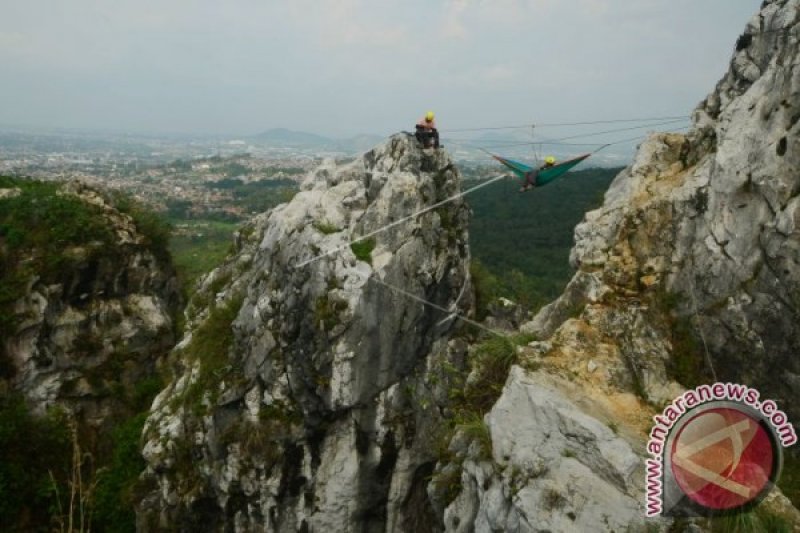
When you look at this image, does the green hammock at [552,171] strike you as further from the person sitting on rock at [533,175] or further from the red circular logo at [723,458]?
the red circular logo at [723,458]

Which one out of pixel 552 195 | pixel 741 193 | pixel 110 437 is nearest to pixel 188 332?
pixel 110 437

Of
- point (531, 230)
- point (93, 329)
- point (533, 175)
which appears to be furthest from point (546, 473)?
point (531, 230)

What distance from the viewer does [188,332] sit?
2445 cm

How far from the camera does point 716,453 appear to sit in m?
7.36

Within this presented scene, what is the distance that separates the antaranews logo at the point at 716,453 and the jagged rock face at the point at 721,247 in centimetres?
225

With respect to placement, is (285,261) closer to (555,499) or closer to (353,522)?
(353,522)

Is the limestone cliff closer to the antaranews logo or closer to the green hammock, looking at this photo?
the antaranews logo

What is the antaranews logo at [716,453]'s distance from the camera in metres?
7.23

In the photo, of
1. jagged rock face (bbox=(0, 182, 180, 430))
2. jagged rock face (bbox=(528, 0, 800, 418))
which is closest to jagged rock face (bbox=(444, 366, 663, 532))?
jagged rock face (bbox=(528, 0, 800, 418))

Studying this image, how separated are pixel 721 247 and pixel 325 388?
12.2m

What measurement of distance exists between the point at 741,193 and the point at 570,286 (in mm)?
3987

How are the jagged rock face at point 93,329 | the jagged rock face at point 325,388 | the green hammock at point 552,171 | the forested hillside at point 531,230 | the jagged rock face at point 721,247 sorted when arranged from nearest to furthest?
the jagged rock face at point 721,247 < the green hammock at point 552,171 < the jagged rock face at point 325,388 < the jagged rock face at point 93,329 < the forested hillside at point 531,230

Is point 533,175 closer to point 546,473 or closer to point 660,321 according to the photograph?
point 660,321

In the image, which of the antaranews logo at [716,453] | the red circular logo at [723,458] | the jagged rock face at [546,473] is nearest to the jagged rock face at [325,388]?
the jagged rock face at [546,473]
